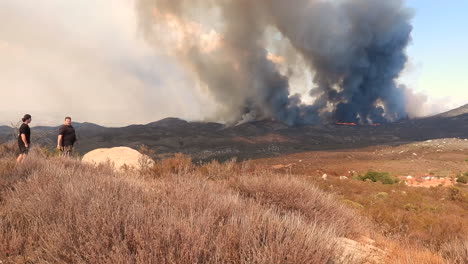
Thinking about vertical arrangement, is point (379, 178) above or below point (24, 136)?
below

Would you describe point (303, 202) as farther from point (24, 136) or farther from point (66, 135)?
point (66, 135)

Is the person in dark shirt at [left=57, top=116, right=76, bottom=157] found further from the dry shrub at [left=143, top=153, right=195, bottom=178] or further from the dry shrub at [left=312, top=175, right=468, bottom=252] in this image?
the dry shrub at [left=312, top=175, right=468, bottom=252]

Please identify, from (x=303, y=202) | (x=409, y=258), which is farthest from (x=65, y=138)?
(x=409, y=258)

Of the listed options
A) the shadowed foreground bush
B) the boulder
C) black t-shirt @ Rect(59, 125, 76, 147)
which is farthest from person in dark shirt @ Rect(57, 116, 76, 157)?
the shadowed foreground bush

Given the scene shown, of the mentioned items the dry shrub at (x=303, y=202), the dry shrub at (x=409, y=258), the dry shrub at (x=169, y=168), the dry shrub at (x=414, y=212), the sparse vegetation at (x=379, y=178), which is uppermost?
the dry shrub at (x=169, y=168)

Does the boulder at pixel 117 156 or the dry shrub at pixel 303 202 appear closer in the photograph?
the dry shrub at pixel 303 202

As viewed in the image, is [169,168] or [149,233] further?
[169,168]

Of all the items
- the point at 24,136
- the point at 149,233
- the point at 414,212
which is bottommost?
the point at 414,212

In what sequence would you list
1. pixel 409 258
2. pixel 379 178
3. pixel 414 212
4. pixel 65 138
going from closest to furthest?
pixel 409 258
pixel 414 212
pixel 65 138
pixel 379 178

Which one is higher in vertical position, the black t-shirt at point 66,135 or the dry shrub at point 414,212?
the black t-shirt at point 66,135

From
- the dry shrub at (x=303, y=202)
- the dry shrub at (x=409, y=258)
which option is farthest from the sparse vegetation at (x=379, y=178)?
the dry shrub at (x=409, y=258)

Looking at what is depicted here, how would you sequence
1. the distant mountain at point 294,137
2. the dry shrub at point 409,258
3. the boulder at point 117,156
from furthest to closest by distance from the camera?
the distant mountain at point 294,137, the boulder at point 117,156, the dry shrub at point 409,258

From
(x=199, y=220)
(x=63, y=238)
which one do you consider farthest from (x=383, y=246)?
(x=63, y=238)

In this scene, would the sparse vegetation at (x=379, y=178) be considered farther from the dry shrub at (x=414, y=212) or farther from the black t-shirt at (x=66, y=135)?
the black t-shirt at (x=66, y=135)
